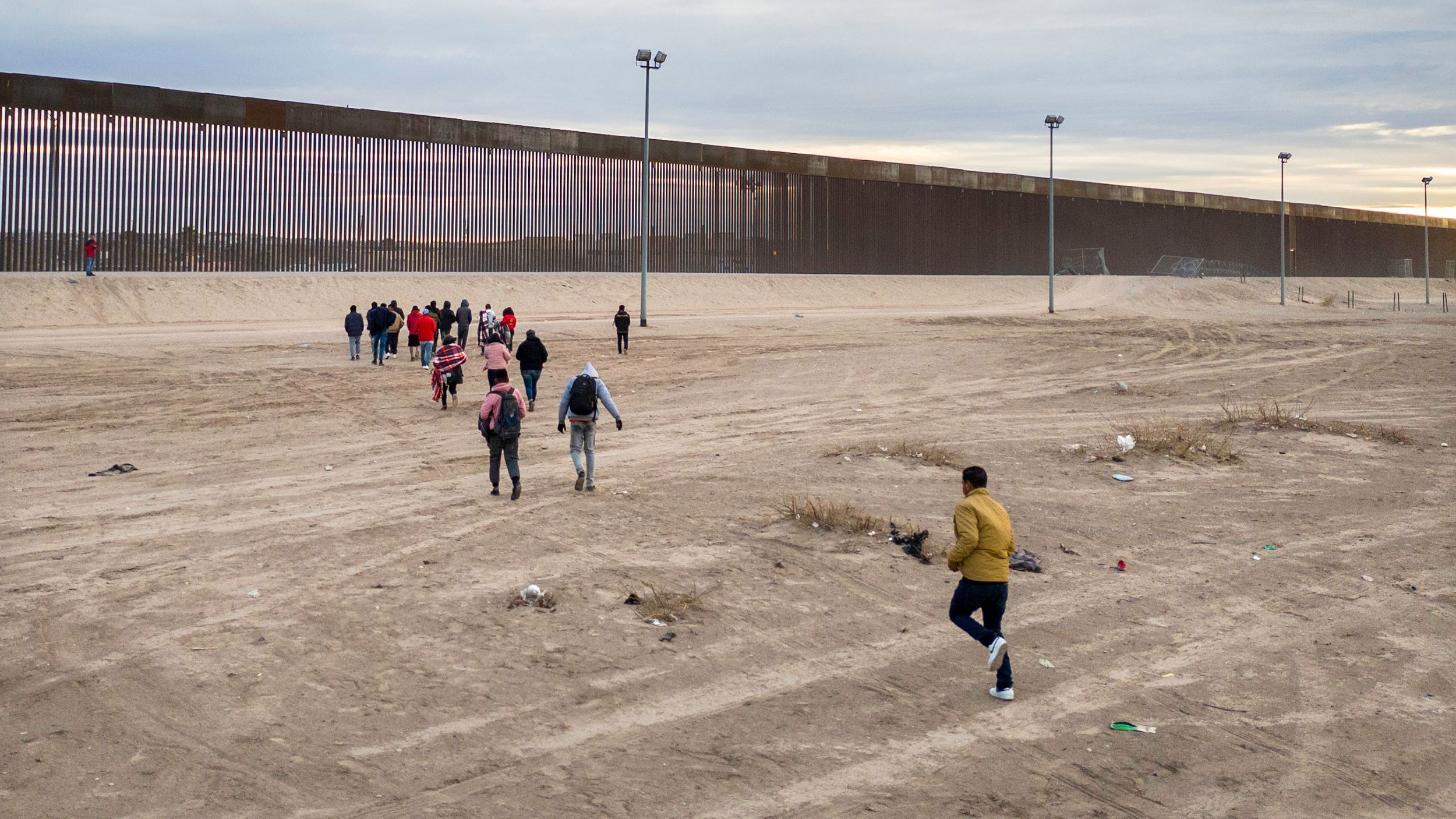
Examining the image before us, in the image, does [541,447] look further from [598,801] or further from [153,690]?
[598,801]

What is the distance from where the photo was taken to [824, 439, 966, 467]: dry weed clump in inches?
582

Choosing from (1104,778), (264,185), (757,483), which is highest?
(264,185)

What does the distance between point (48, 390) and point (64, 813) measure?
17.7 meters

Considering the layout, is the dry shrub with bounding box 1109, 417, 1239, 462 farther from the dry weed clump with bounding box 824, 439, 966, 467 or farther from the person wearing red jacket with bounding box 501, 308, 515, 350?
the person wearing red jacket with bounding box 501, 308, 515, 350

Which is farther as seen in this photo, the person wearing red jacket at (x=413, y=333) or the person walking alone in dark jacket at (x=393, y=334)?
the person walking alone in dark jacket at (x=393, y=334)

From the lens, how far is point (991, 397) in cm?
2148

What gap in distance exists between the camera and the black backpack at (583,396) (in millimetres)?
12180

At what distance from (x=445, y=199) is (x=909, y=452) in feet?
124

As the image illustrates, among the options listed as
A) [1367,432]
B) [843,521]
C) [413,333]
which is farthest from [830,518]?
[413,333]

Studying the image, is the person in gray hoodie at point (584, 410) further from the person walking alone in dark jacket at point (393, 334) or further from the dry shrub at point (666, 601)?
the person walking alone in dark jacket at point (393, 334)

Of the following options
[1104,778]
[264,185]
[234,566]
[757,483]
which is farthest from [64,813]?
[264,185]

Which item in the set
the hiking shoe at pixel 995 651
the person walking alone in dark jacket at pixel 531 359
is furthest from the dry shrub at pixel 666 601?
the person walking alone in dark jacket at pixel 531 359

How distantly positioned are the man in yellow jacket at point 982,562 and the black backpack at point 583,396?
18.5ft

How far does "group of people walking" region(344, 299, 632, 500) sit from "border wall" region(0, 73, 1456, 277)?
11407 mm
